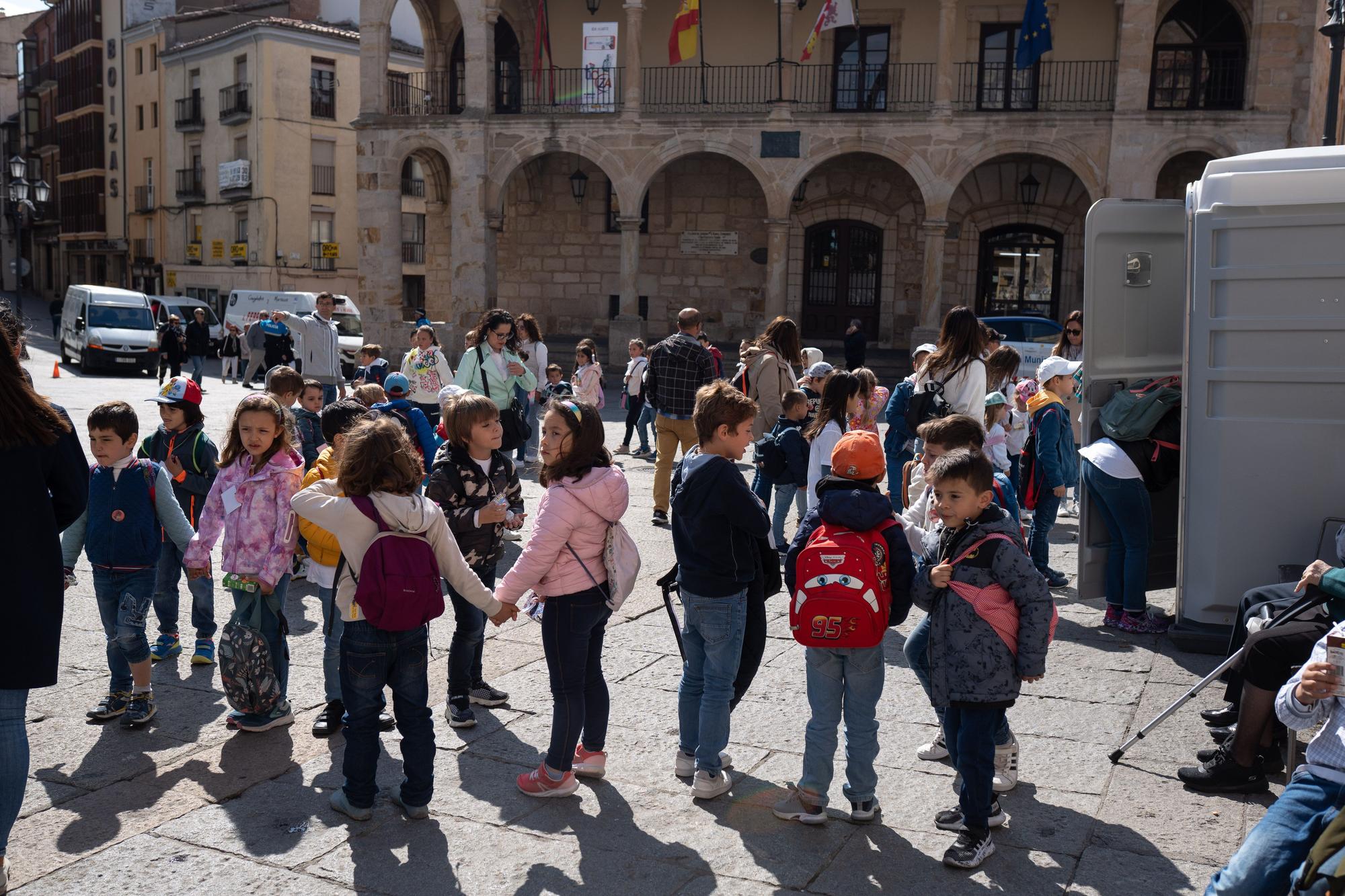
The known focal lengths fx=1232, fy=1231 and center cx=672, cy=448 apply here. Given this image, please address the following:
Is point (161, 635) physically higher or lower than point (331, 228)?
lower

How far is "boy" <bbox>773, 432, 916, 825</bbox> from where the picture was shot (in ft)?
14.0

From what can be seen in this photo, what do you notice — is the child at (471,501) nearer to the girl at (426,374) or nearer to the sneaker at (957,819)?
the sneaker at (957,819)

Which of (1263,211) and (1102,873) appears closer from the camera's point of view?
(1102,873)

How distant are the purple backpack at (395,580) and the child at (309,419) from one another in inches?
148

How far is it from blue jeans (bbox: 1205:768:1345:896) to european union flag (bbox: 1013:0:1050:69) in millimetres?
19926

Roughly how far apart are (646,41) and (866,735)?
24376mm

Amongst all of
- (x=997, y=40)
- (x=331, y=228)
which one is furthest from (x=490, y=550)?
(x=331, y=228)

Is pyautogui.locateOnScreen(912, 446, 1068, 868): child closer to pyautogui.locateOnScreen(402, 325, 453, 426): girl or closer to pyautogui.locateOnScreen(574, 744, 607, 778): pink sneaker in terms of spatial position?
pyautogui.locateOnScreen(574, 744, 607, 778): pink sneaker

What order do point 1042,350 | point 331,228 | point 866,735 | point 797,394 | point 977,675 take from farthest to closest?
point 331,228 < point 1042,350 < point 797,394 < point 866,735 < point 977,675

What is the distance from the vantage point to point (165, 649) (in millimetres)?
6246

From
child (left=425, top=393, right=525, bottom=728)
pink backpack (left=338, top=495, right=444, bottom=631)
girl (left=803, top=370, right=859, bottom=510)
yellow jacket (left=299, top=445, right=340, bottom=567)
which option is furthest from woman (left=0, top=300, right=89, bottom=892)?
girl (left=803, top=370, right=859, bottom=510)

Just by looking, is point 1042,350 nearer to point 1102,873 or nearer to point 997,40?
point 997,40

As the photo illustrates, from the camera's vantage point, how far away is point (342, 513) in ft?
14.4

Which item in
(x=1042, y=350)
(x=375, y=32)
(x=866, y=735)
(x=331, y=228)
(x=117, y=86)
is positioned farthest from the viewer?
(x=117, y=86)
